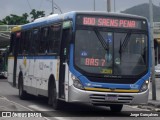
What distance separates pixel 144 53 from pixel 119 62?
918 millimetres

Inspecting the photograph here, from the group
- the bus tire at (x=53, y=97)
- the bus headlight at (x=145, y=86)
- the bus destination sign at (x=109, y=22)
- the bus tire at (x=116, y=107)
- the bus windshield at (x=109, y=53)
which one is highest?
the bus destination sign at (x=109, y=22)

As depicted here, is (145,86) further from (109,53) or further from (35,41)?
(35,41)

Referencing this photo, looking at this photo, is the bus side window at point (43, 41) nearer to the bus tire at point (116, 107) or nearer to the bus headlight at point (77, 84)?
the bus tire at point (116, 107)

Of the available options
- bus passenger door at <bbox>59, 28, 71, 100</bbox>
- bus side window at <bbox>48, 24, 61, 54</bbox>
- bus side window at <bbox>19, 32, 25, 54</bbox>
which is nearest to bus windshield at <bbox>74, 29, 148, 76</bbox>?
bus passenger door at <bbox>59, 28, 71, 100</bbox>

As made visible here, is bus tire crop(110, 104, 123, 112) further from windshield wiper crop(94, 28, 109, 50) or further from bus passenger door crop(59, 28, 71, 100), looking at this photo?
windshield wiper crop(94, 28, 109, 50)

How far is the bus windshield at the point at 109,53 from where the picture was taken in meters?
16.0

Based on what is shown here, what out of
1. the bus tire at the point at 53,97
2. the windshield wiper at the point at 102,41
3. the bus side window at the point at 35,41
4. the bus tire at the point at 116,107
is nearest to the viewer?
the windshield wiper at the point at 102,41

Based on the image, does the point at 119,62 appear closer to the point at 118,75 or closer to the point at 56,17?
the point at 118,75

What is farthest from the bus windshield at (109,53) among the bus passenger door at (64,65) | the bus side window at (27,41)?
the bus side window at (27,41)

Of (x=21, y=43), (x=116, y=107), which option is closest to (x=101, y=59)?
(x=116, y=107)

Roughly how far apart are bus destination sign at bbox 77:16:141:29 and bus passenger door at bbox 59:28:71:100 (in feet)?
2.06

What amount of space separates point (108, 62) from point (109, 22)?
4.10 ft

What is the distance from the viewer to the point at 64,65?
16.6 meters

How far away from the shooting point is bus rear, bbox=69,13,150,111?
1580 centimetres
